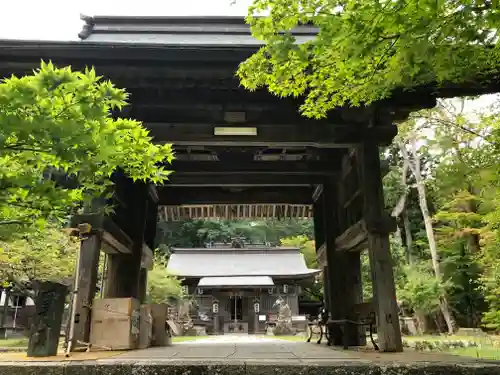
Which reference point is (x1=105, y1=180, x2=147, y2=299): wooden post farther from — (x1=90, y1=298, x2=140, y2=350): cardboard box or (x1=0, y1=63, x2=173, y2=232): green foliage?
(x1=0, y1=63, x2=173, y2=232): green foliage

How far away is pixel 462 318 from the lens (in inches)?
878

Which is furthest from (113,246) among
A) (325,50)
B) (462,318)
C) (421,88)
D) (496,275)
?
(462,318)

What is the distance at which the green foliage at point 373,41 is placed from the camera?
2.99m

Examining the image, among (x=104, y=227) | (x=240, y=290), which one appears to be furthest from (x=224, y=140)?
(x=240, y=290)

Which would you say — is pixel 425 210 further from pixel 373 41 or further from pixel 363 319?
pixel 373 41

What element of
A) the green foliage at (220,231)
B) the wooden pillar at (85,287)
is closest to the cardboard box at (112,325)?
the wooden pillar at (85,287)

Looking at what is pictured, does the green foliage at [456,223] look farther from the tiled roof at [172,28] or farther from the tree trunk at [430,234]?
the tiled roof at [172,28]

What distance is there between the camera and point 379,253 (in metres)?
5.41

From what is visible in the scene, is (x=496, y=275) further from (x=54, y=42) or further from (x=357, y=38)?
(x=54, y=42)

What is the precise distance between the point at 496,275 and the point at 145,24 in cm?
1166

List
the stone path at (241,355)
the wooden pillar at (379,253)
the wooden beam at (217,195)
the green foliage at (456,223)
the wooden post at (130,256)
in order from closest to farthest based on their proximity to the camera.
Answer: the stone path at (241,355)
the wooden pillar at (379,253)
the wooden post at (130,256)
the wooden beam at (217,195)
the green foliage at (456,223)

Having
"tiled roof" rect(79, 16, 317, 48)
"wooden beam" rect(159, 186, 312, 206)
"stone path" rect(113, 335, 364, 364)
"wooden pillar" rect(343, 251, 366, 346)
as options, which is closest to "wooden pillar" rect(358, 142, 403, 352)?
"stone path" rect(113, 335, 364, 364)

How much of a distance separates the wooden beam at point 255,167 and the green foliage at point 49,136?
4.41 meters

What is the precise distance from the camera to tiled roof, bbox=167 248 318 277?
26.2 metres
